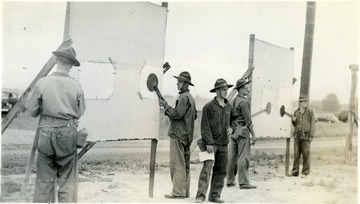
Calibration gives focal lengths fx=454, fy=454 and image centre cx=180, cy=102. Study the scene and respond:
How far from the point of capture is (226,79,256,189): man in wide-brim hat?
22.2 feet

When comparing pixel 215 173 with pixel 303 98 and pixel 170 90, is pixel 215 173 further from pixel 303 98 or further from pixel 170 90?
pixel 303 98

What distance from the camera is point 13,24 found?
5.51 metres

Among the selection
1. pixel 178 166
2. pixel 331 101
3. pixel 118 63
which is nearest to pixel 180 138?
pixel 178 166

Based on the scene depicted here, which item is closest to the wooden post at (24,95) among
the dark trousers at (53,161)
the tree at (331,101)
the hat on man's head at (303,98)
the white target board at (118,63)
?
the white target board at (118,63)

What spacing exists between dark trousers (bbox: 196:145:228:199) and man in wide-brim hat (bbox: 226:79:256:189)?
1.21 metres

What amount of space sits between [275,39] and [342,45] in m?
1.10

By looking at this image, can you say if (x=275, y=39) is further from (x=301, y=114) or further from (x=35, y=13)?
(x=35, y=13)

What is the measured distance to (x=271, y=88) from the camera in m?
7.58

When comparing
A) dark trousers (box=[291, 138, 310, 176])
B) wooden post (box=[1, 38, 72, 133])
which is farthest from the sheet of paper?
dark trousers (box=[291, 138, 310, 176])

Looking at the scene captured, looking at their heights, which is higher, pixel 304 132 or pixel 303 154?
pixel 304 132

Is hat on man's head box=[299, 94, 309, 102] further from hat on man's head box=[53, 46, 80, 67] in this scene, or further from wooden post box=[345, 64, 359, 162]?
hat on man's head box=[53, 46, 80, 67]

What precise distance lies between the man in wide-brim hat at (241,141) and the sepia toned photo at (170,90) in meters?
0.02

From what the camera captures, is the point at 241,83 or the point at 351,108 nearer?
the point at 241,83

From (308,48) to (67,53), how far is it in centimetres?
489
